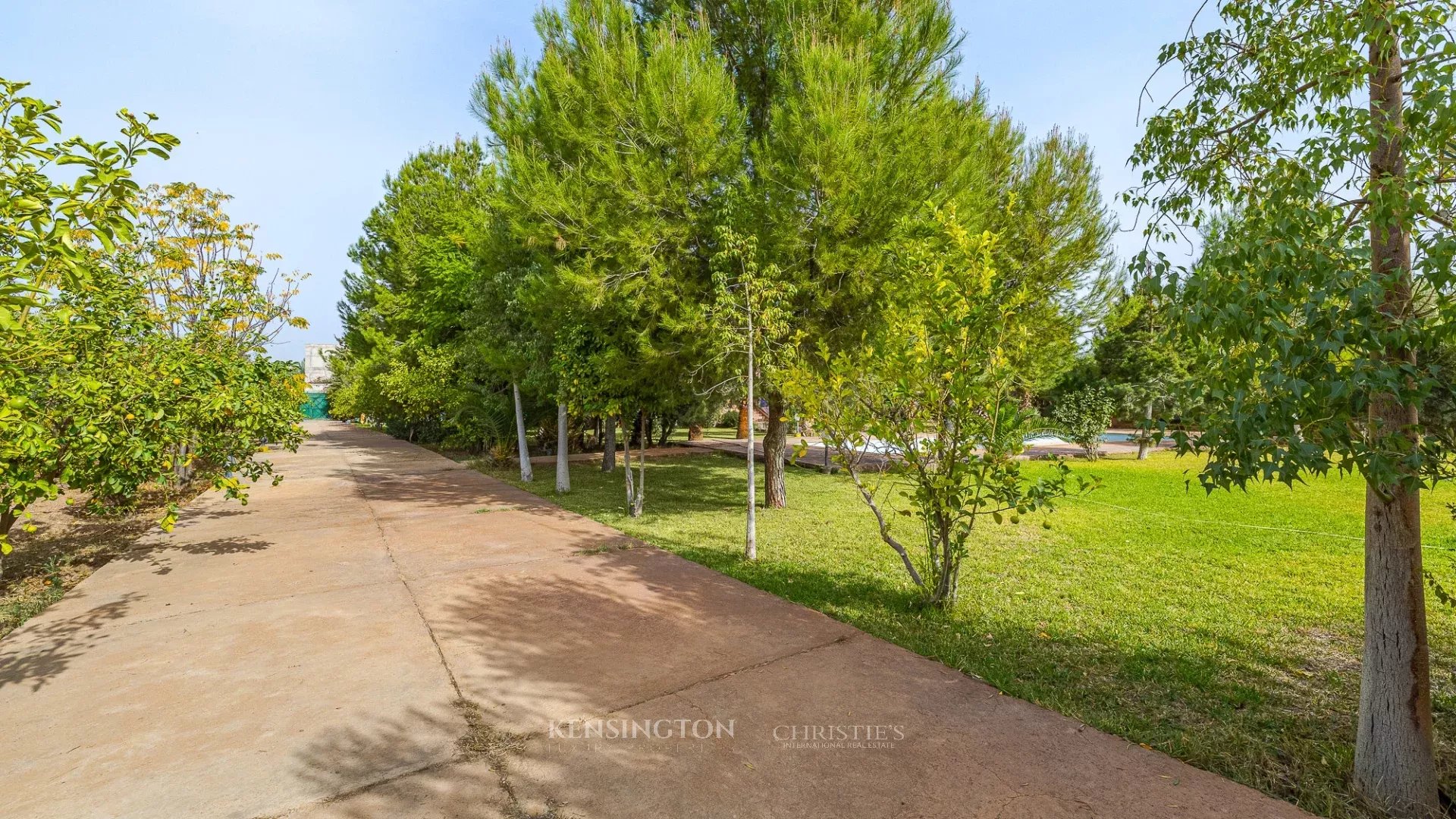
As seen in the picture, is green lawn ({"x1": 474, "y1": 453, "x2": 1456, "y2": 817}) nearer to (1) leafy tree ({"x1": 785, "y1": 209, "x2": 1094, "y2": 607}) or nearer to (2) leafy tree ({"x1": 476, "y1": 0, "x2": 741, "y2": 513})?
(1) leafy tree ({"x1": 785, "y1": 209, "x2": 1094, "y2": 607})

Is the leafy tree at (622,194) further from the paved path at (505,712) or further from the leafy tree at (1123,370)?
the leafy tree at (1123,370)

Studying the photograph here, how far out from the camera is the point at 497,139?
10.1 m

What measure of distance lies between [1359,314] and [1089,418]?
15999 mm

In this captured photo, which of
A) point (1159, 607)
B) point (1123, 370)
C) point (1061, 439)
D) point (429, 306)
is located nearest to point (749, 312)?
point (1159, 607)

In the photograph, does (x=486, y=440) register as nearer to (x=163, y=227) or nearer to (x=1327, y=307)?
(x=163, y=227)

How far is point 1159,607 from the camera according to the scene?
508cm

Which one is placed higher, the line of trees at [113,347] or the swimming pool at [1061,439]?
the line of trees at [113,347]

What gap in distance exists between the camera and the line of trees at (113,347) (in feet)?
7.64

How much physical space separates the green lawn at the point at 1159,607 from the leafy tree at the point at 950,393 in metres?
0.88

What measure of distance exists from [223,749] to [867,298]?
7453mm

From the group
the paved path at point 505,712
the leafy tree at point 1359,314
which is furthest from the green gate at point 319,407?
the leafy tree at point 1359,314

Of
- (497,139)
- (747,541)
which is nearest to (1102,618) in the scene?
(747,541)

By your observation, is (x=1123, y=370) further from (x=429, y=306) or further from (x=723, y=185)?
(x=429, y=306)

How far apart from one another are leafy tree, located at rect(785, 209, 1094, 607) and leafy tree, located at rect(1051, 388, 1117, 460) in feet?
42.8
